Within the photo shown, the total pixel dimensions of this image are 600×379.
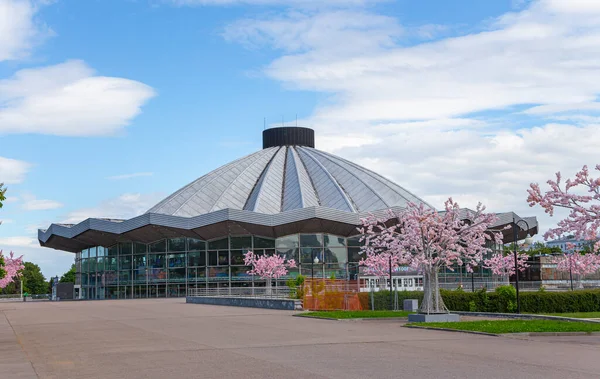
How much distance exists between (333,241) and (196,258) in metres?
15.5

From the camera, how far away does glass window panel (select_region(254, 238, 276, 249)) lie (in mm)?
79438

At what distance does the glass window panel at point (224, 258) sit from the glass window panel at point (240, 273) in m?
1.13

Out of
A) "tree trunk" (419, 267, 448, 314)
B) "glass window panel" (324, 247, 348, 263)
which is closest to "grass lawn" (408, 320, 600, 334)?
"tree trunk" (419, 267, 448, 314)

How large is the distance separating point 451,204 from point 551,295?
283 inches

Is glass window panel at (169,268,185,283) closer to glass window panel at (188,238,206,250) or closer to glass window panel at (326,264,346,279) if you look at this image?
glass window panel at (188,238,206,250)

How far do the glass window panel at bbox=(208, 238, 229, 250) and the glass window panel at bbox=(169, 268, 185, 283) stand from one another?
14.2 feet

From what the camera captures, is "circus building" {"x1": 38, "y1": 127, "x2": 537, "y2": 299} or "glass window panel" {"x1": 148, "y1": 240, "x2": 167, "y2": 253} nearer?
"circus building" {"x1": 38, "y1": 127, "x2": 537, "y2": 299}

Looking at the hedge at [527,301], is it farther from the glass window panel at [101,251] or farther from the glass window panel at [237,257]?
the glass window panel at [101,251]

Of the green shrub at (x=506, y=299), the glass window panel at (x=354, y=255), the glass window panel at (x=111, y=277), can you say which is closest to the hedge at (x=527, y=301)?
the green shrub at (x=506, y=299)

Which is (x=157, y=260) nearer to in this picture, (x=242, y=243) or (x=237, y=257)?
(x=237, y=257)

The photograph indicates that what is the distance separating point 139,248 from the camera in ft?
281

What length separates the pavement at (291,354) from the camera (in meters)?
13.8

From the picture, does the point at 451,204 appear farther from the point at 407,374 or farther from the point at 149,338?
the point at 407,374

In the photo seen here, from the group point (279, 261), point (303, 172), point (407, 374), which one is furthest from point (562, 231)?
point (303, 172)
